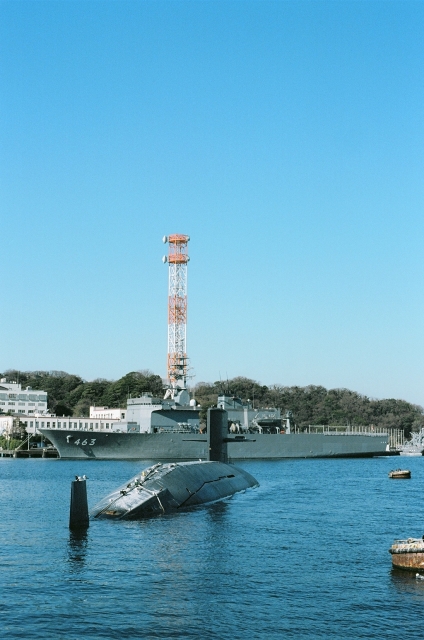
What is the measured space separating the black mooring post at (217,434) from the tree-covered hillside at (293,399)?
9229 centimetres

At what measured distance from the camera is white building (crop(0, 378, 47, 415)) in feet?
411

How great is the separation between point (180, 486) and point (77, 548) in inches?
491

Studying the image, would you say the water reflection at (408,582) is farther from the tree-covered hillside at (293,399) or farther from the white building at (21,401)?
Answer: the tree-covered hillside at (293,399)

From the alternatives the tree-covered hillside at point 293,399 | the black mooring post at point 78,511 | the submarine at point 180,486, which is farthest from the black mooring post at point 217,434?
the tree-covered hillside at point 293,399

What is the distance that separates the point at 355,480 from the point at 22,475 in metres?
26.0

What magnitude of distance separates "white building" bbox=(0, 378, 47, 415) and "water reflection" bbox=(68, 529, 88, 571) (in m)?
99.1

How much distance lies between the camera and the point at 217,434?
46.8 metres

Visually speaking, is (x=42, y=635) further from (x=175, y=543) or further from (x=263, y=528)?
(x=263, y=528)

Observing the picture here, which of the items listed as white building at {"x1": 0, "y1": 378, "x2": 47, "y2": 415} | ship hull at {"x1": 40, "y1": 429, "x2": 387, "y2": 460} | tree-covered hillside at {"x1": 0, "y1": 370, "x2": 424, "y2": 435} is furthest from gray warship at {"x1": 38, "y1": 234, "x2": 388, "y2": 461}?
tree-covered hillside at {"x1": 0, "y1": 370, "x2": 424, "y2": 435}

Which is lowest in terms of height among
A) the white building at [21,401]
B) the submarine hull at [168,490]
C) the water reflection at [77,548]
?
the water reflection at [77,548]

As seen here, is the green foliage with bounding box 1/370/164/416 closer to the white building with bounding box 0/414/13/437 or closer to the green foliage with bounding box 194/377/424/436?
the green foliage with bounding box 194/377/424/436

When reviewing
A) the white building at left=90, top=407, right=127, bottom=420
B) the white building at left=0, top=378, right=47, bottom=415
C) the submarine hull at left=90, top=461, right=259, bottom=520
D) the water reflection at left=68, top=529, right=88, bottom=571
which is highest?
the white building at left=0, top=378, right=47, bottom=415

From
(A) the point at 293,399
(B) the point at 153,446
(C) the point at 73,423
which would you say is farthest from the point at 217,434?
(A) the point at 293,399

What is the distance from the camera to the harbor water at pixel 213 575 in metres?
17.2
